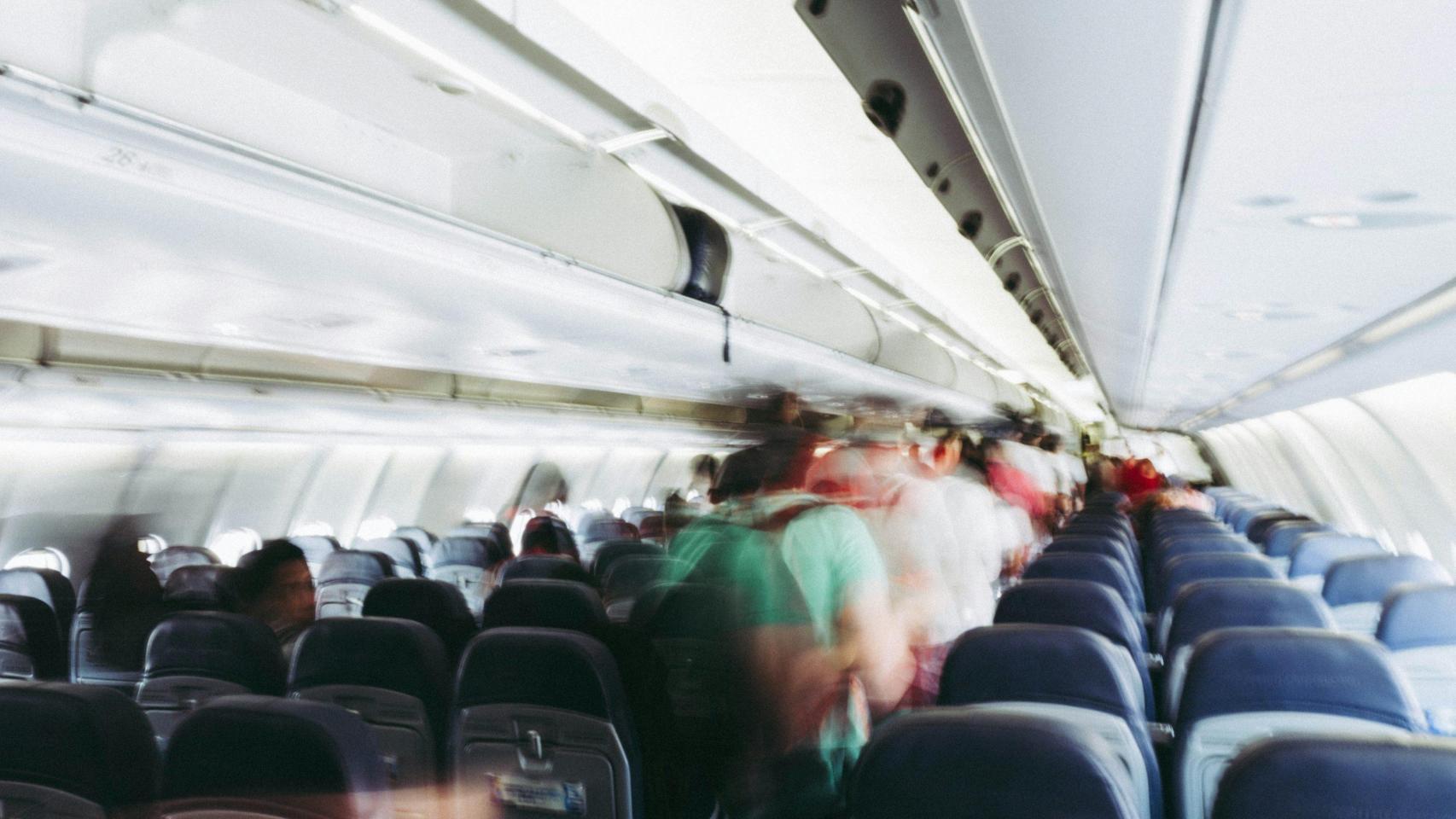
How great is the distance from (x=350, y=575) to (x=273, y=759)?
529 cm

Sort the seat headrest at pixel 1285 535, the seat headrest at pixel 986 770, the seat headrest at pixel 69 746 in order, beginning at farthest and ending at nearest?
1. the seat headrest at pixel 1285 535
2. the seat headrest at pixel 69 746
3. the seat headrest at pixel 986 770

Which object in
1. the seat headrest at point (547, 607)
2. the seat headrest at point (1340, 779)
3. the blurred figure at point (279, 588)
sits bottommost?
the blurred figure at point (279, 588)

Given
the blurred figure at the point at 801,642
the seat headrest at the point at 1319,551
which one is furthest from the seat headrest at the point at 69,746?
the seat headrest at the point at 1319,551

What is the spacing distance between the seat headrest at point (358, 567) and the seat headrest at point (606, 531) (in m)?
4.38

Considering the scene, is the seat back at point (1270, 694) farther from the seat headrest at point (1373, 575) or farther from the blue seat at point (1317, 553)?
the blue seat at point (1317, 553)

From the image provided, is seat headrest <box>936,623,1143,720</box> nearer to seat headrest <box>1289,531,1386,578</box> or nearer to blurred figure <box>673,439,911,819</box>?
blurred figure <box>673,439,911,819</box>

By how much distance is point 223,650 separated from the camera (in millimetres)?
3660

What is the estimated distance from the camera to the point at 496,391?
888 cm

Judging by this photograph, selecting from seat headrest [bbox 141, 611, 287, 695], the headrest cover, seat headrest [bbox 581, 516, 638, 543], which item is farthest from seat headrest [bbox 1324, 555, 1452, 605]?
seat headrest [bbox 581, 516, 638, 543]

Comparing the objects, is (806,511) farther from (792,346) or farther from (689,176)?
(792,346)

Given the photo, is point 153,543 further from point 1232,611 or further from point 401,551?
point 1232,611

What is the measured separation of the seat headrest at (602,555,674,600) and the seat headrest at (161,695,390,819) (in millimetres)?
3813

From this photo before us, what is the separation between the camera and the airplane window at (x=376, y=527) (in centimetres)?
1208

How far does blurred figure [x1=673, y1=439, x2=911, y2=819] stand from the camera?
3039 mm
